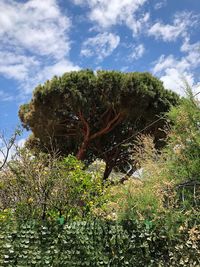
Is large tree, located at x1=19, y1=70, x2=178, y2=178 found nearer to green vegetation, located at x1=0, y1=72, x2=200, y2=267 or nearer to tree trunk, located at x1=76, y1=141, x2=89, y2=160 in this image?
tree trunk, located at x1=76, y1=141, x2=89, y2=160

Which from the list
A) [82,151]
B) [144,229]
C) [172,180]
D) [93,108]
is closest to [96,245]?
[144,229]

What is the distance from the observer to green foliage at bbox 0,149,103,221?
753 cm

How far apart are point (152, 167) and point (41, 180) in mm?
2458

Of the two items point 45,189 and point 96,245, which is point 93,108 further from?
point 96,245

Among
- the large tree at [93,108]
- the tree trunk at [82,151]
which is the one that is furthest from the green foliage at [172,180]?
the tree trunk at [82,151]

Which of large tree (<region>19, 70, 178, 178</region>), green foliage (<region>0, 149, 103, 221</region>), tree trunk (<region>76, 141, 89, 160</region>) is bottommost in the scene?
green foliage (<region>0, 149, 103, 221</region>)

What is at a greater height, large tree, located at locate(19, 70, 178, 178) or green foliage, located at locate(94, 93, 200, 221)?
large tree, located at locate(19, 70, 178, 178)

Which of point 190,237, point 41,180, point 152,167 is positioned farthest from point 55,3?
point 190,237

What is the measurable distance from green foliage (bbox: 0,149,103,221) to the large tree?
5.29m

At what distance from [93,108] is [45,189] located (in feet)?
24.4

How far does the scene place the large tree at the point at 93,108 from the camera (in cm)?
1437

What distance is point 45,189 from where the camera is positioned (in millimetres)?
7688

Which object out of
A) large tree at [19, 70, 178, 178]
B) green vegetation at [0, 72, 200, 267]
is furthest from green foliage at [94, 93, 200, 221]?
large tree at [19, 70, 178, 178]

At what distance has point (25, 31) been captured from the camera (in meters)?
8.15
